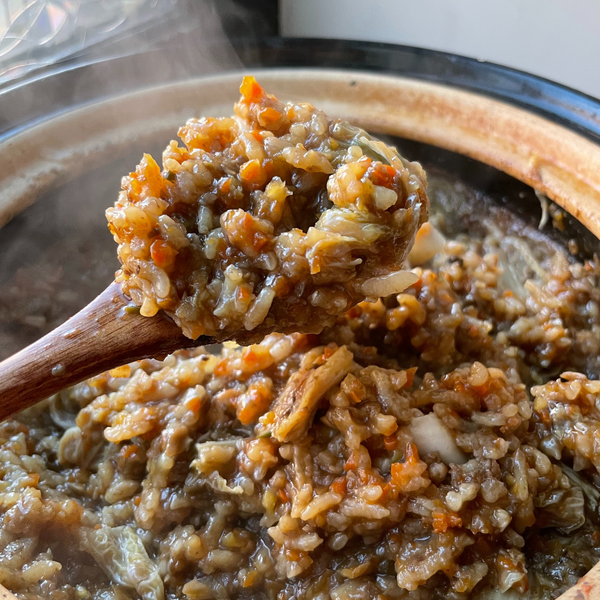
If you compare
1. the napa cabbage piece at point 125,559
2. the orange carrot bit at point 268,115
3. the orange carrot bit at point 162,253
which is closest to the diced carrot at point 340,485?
the napa cabbage piece at point 125,559

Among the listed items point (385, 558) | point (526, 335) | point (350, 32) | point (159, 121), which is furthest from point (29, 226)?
point (350, 32)

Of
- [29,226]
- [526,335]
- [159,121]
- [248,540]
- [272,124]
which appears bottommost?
[248,540]

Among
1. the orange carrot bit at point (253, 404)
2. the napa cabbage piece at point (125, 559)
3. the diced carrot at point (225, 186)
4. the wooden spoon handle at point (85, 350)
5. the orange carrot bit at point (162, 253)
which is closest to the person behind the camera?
the orange carrot bit at point (162, 253)

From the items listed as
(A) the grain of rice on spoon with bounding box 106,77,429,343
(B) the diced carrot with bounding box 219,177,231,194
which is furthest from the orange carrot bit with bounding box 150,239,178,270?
(B) the diced carrot with bounding box 219,177,231,194

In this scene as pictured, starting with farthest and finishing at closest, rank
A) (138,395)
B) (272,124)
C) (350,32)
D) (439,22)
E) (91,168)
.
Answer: (350,32)
(439,22)
(91,168)
(138,395)
(272,124)

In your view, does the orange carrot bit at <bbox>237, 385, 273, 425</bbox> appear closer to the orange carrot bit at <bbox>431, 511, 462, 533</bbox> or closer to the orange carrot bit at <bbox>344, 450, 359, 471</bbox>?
the orange carrot bit at <bbox>344, 450, 359, 471</bbox>

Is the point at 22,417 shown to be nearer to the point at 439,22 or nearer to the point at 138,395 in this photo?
the point at 138,395

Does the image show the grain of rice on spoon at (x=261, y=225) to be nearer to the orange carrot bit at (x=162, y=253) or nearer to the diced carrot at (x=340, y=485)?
the orange carrot bit at (x=162, y=253)

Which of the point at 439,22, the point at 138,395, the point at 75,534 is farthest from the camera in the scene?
the point at 439,22
